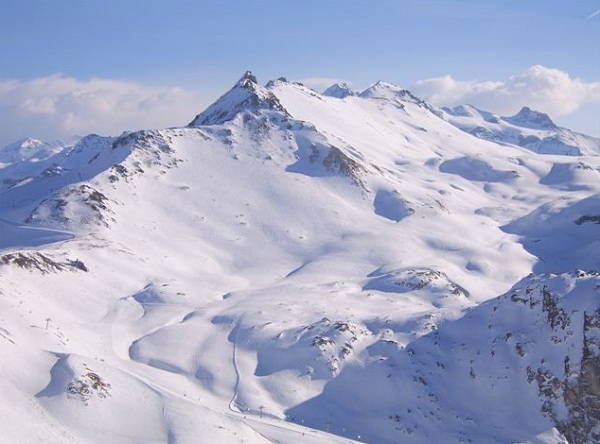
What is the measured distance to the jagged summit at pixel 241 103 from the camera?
155250 millimetres

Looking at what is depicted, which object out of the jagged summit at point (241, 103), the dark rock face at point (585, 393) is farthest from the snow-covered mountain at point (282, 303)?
the jagged summit at point (241, 103)

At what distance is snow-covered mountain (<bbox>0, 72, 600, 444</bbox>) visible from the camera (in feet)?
159

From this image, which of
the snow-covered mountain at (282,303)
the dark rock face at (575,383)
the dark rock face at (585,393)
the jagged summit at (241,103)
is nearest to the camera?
the snow-covered mountain at (282,303)

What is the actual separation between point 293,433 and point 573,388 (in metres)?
24.5

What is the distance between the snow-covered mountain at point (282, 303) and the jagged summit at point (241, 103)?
5223mm

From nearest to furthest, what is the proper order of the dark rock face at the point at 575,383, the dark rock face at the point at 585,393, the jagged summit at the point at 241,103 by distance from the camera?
the dark rock face at the point at 585,393 < the dark rock face at the point at 575,383 < the jagged summit at the point at 241,103

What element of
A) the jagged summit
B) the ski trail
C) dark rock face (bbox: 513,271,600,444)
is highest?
the jagged summit

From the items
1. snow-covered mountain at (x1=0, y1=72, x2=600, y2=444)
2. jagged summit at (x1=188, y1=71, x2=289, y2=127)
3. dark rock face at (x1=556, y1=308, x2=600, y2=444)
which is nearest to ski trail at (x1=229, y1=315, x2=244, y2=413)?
snow-covered mountain at (x1=0, y1=72, x2=600, y2=444)

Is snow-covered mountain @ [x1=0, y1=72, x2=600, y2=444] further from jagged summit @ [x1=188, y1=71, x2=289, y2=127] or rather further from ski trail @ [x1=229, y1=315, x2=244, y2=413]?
jagged summit @ [x1=188, y1=71, x2=289, y2=127]

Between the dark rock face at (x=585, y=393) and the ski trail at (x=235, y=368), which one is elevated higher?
the dark rock face at (x=585, y=393)

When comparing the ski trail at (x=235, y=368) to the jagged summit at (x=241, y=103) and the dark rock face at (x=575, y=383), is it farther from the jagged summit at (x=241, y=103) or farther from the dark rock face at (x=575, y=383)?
the jagged summit at (x=241, y=103)

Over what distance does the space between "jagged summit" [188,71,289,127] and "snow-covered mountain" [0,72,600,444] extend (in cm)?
522

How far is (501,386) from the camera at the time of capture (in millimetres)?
58500

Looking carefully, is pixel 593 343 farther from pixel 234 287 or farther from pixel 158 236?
pixel 158 236
